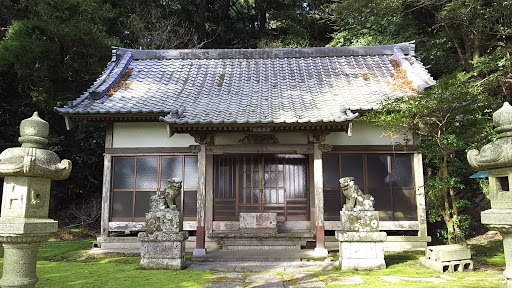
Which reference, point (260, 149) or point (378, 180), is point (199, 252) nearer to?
point (260, 149)

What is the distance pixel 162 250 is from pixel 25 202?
3.55m

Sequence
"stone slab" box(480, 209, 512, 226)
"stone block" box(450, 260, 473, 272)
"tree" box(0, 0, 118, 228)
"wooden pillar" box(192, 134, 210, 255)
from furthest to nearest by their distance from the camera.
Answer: "tree" box(0, 0, 118, 228), "wooden pillar" box(192, 134, 210, 255), "stone block" box(450, 260, 473, 272), "stone slab" box(480, 209, 512, 226)

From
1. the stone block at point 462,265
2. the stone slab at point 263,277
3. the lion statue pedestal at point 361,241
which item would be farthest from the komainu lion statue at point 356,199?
the stone slab at point 263,277

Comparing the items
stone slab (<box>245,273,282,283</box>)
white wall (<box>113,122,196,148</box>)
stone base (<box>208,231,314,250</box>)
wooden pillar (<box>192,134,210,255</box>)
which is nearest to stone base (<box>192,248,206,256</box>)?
wooden pillar (<box>192,134,210,255</box>)

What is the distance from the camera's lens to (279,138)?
9344 mm

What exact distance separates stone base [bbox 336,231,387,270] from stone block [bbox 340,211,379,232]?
11cm

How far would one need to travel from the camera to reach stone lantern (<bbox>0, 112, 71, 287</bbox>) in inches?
150

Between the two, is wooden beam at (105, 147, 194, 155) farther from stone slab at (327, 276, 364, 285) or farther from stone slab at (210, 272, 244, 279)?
stone slab at (327, 276, 364, 285)

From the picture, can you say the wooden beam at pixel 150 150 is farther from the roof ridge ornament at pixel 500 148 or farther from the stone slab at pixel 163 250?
the roof ridge ornament at pixel 500 148

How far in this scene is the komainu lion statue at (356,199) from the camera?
689 cm

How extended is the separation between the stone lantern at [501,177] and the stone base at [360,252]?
308cm

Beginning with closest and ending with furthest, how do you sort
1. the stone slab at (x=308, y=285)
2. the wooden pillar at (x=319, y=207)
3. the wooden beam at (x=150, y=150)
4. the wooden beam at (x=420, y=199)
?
the stone slab at (x=308, y=285)
the wooden pillar at (x=319, y=207)
the wooden beam at (x=420, y=199)
the wooden beam at (x=150, y=150)

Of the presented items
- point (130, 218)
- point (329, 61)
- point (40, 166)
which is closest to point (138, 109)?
point (130, 218)

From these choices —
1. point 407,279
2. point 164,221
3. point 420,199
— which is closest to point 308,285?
point 407,279
